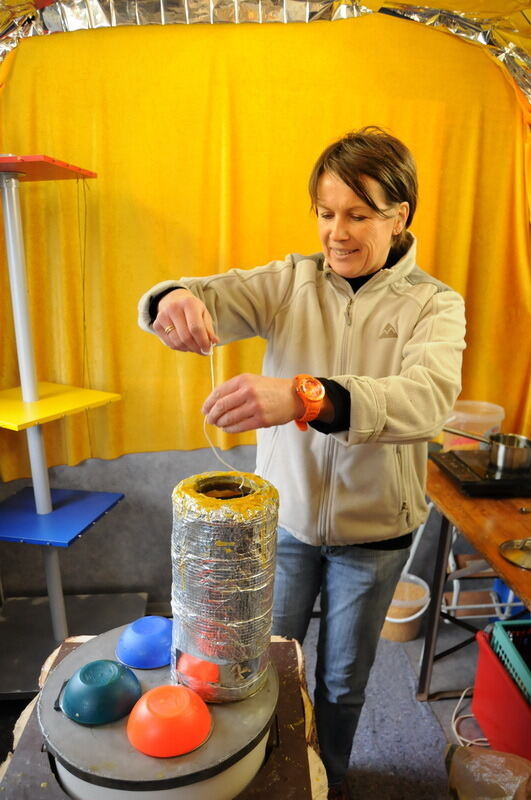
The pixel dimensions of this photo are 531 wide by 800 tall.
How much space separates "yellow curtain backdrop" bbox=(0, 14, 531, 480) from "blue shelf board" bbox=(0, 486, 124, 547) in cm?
16

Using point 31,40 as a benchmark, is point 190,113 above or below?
below

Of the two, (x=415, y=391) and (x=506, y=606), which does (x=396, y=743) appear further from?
(x=415, y=391)

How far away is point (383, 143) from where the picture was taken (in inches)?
41.8

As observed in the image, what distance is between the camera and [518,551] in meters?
1.40

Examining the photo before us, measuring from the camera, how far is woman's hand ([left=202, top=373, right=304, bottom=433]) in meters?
0.79

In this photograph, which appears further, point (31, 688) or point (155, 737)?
point (31, 688)

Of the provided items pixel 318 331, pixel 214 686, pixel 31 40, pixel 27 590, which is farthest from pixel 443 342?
pixel 27 590

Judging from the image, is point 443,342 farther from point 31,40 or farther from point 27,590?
point 27,590

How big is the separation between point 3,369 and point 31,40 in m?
1.19

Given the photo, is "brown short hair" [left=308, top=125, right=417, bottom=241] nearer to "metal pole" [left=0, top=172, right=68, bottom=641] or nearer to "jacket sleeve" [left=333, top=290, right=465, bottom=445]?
"jacket sleeve" [left=333, top=290, right=465, bottom=445]

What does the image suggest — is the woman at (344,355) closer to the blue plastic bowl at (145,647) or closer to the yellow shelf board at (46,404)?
the blue plastic bowl at (145,647)

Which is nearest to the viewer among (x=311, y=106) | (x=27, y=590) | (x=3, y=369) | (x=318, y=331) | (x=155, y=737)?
(x=155, y=737)

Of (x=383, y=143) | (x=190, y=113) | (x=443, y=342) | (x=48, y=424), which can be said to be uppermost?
(x=190, y=113)

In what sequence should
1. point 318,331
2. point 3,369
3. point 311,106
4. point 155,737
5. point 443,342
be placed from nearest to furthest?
point 155,737 < point 443,342 < point 318,331 < point 311,106 < point 3,369
